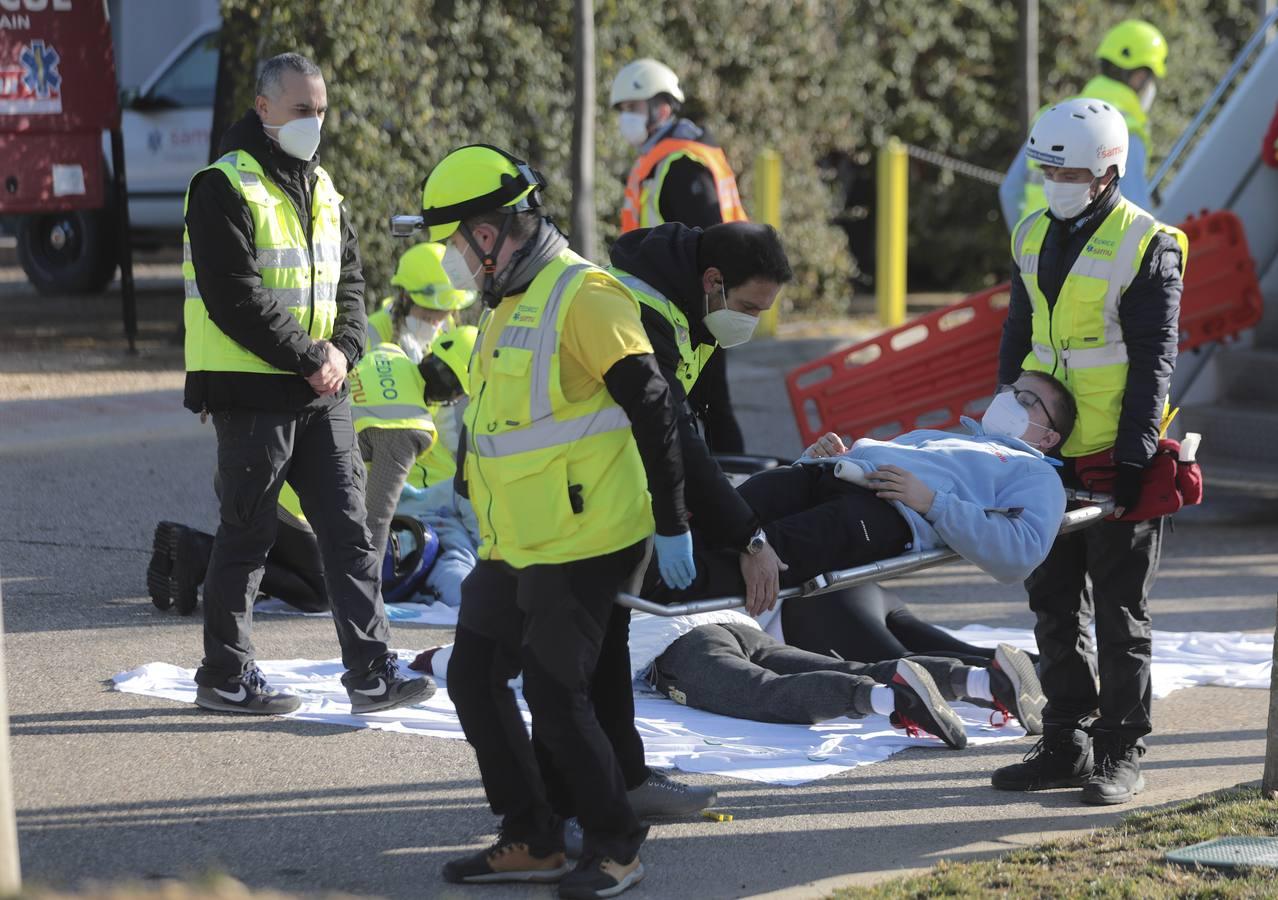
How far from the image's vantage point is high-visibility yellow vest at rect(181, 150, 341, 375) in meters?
5.31

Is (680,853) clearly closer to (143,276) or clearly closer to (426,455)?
(426,455)

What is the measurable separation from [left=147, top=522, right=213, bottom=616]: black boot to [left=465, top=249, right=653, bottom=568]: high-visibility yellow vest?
281 centimetres

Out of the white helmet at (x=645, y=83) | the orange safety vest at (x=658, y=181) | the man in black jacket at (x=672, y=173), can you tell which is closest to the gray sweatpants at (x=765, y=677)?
the man in black jacket at (x=672, y=173)

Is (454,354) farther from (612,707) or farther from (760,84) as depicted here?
(760,84)

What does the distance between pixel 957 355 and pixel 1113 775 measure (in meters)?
3.93

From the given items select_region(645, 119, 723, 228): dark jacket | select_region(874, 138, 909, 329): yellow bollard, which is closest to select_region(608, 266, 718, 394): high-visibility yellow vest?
select_region(645, 119, 723, 228): dark jacket

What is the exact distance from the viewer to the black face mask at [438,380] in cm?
695

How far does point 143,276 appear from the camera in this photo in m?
17.6

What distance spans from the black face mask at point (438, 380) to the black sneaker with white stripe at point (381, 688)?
5.48 ft

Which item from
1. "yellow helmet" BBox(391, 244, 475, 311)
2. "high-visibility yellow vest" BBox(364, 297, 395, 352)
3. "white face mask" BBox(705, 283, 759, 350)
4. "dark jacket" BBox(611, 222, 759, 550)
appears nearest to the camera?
"dark jacket" BBox(611, 222, 759, 550)

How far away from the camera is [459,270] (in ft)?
13.6

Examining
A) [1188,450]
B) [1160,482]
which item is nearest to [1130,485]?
[1160,482]

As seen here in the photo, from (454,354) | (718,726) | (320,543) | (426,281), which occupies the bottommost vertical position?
(718,726)

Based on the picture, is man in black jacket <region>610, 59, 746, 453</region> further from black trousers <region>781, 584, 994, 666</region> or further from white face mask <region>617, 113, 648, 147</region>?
black trousers <region>781, 584, 994, 666</region>
